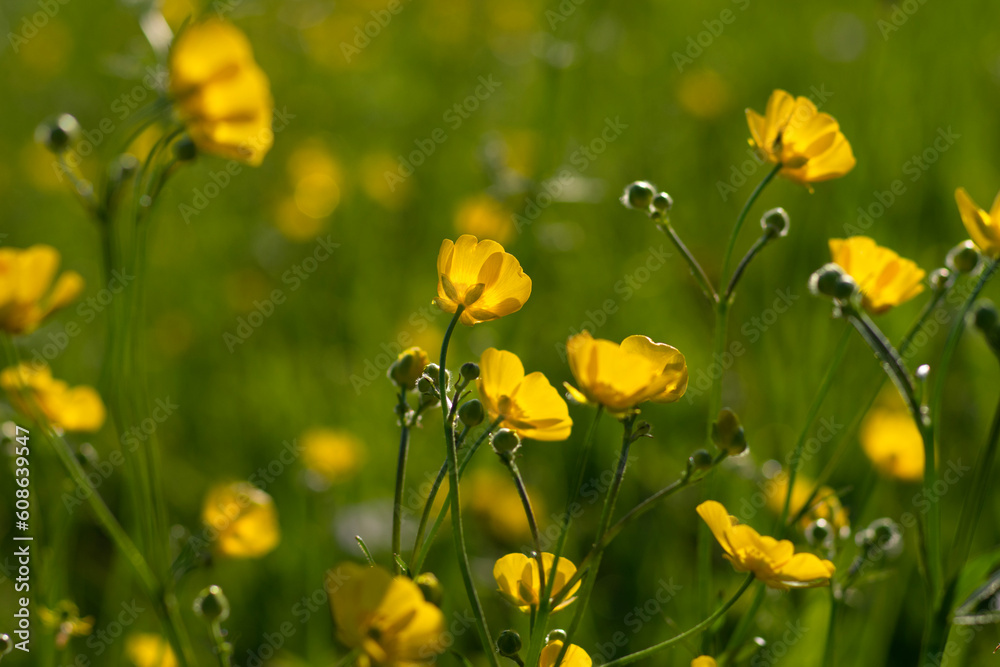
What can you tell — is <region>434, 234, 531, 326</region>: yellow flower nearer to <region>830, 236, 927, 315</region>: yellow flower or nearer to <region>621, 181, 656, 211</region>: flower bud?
<region>621, 181, 656, 211</region>: flower bud

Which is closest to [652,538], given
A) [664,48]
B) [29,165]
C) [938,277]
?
[938,277]

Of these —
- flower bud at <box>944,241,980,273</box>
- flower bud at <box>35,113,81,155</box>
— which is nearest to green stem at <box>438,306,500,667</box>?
flower bud at <box>944,241,980,273</box>

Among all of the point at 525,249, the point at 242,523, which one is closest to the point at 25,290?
the point at 242,523

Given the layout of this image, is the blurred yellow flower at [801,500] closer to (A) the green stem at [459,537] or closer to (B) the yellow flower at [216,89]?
(A) the green stem at [459,537]

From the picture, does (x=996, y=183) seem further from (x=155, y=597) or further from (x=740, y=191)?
(x=155, y=597)

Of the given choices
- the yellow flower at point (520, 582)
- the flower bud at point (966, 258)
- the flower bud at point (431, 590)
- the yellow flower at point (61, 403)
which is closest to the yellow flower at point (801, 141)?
the flower bud at point (966, 258)
